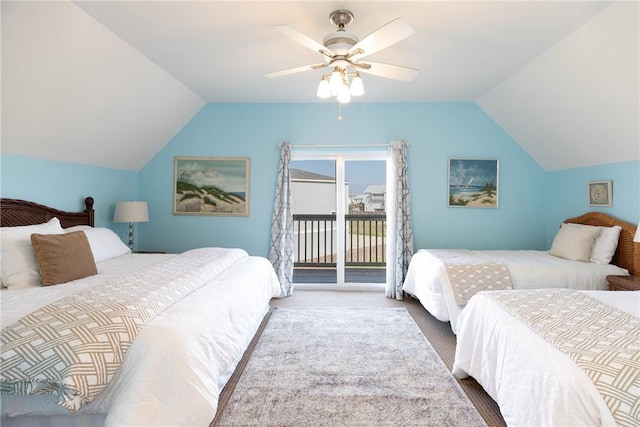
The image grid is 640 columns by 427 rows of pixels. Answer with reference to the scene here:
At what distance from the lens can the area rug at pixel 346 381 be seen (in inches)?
73.5

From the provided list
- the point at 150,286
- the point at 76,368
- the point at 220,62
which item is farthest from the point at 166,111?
the point at 76,368

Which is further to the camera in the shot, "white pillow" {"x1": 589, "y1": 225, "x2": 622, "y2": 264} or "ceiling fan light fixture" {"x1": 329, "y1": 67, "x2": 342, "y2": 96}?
"white pillow" {"x1": 589, "y1": 225, "x2": 622, "y2": 264}

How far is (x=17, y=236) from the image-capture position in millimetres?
2254

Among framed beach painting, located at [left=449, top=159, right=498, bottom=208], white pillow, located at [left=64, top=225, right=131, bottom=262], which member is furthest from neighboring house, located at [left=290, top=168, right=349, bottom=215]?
white pillow, located at [left=64, top=225, right=131, bottom=262]

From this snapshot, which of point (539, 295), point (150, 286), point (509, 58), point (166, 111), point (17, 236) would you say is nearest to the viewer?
point (150, 286)

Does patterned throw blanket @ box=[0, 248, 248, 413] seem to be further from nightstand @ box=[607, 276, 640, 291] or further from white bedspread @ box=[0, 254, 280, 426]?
nightstand @ box=[607, 276, 640, 291]

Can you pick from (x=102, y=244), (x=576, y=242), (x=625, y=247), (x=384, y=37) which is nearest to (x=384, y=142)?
(x=576, y=242)

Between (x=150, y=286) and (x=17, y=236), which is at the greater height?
(x=17, y=236)

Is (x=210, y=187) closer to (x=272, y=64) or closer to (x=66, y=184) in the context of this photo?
(x=66, y=184)

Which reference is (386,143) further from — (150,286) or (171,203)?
(150,286)

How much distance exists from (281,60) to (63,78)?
5.88 feet

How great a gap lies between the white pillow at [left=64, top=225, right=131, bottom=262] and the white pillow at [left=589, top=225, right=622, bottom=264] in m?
4.76

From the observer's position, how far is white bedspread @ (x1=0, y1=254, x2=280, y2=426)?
4.54 ft

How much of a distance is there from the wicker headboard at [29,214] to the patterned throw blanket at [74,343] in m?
1.63
